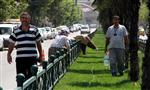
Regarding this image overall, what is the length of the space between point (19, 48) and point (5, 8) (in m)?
41.5

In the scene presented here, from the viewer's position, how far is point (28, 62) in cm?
1146

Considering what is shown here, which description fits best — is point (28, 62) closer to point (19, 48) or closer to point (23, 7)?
point (19, 48)

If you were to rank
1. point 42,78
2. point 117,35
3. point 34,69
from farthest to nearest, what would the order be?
point 117,35
point 42,78
point 34,69

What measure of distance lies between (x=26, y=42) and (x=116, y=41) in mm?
6545

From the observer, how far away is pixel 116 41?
1759cm

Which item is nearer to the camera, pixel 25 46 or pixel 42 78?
pixel 25 46

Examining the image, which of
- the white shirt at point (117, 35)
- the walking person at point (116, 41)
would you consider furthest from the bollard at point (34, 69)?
the white shirt at point (117, 35)

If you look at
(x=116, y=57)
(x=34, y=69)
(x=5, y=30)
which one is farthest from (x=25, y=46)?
(x=5, y=30)

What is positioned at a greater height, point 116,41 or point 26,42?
point 26,42

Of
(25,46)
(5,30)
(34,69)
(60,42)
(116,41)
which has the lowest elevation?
(5,30)

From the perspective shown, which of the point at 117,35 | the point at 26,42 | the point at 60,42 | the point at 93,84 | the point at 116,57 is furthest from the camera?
the point at 60,42

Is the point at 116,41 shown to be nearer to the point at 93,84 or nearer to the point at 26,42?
the point at 93,84

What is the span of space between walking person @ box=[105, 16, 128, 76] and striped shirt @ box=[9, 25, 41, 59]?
6242 mm

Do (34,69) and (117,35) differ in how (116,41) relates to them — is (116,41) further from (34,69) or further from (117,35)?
(34,69)
